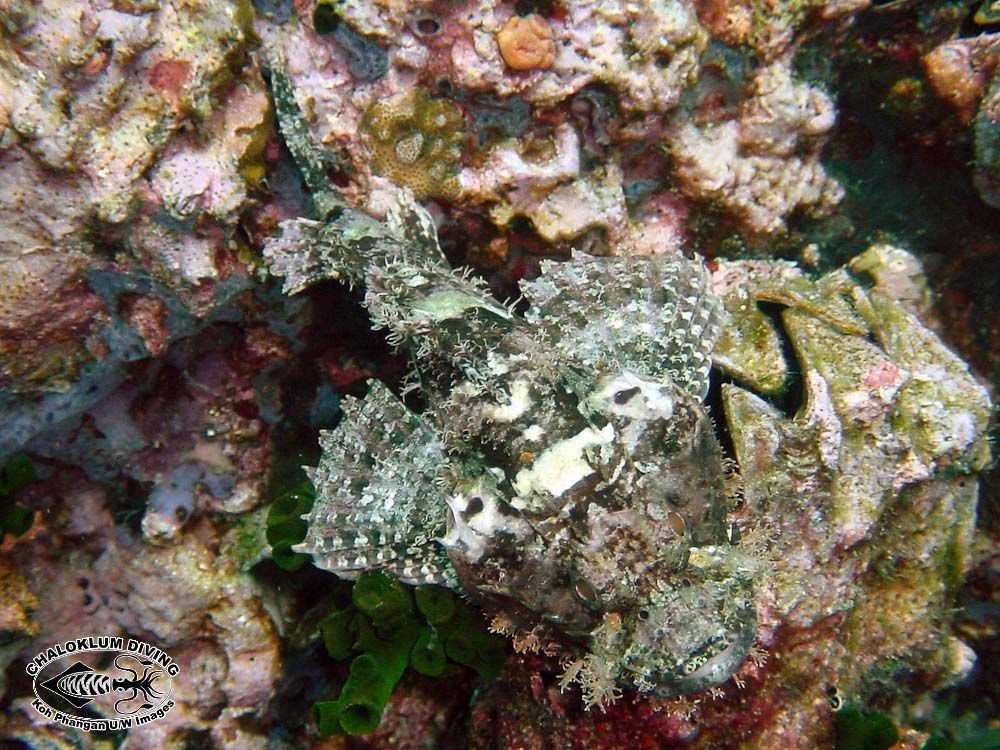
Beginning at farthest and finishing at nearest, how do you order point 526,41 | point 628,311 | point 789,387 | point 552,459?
point 628,311, point 789,387, point 526,41, point 552,459

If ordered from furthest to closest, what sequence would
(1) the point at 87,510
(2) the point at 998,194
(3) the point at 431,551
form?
(1) the point at 87,510 < (2) the point at 998,194 < (3) the point at 431,551

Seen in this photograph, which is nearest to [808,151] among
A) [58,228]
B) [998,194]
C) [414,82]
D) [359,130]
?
[998,194]

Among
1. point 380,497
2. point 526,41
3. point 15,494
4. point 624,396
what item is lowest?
point 15,494

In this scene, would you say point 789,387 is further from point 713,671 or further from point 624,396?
point 713,671

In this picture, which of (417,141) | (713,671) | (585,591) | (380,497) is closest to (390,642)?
(380,497)

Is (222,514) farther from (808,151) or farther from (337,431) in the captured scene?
(808,151)

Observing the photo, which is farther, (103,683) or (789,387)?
(103,683)

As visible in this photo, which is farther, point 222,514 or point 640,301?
point 222,514
